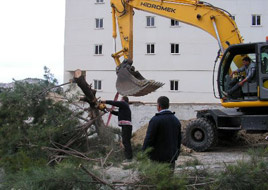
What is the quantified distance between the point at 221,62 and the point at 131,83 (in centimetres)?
259

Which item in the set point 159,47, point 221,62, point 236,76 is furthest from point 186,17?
point 159,47

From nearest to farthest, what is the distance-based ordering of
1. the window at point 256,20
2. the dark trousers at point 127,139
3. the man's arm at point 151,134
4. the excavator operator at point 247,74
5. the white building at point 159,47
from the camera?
the man's arm at point 151,134 → the dark trousers at point 127,139 → the excavator operator at point 247,74 → the white building at point 159,47 → the window at point 256,20

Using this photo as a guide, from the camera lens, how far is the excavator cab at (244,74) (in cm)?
833

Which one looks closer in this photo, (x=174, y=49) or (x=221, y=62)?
(x=221, y=62)

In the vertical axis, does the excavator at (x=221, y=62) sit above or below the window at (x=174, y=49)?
below

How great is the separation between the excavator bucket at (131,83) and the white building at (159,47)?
18648 millimetres

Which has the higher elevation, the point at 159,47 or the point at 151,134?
the point at 159,47

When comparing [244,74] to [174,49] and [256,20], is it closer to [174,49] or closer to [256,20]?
[174,49]

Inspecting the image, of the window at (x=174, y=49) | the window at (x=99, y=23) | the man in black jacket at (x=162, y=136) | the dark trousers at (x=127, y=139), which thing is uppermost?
the window at (x=99, y=23)

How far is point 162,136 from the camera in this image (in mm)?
4621

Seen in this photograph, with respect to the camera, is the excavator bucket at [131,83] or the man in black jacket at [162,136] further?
the excavator bucket at [131,83]

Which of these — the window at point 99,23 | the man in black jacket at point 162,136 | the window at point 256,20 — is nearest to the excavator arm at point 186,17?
the man in black jacket at point 162,136

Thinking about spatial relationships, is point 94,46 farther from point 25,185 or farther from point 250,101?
point 25,185

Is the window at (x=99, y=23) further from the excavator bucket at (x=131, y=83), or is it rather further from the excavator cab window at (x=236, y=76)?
the excavator bucket at (x=131, y=83)
